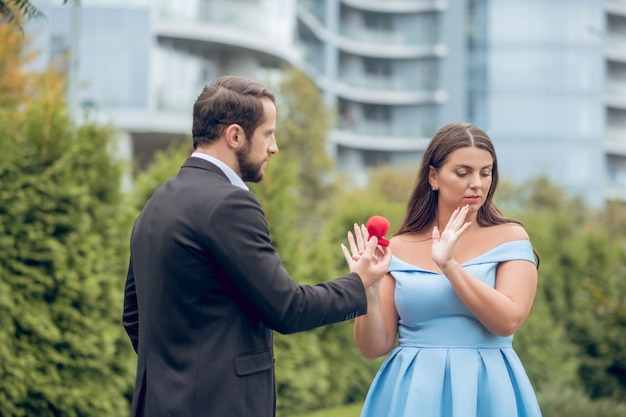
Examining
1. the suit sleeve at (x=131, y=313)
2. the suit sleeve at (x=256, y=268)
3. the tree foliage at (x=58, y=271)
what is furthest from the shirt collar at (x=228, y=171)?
the tree foliage at (x=58, y=271)

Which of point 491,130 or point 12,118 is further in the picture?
point 491,130

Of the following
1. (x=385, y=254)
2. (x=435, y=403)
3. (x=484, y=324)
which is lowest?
(x=435, y=403)

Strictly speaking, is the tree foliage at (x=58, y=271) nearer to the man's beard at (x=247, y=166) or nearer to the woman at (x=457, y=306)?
the woman at (x=457, y=306)

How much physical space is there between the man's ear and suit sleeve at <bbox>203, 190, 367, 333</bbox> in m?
A: 0.19

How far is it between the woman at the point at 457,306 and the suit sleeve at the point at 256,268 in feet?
2.29

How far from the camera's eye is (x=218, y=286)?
3107mm

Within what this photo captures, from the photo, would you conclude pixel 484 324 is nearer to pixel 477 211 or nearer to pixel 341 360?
pixel 477 211

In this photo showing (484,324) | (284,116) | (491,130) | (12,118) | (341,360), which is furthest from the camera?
(491,130)

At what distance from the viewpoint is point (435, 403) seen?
13.0ft

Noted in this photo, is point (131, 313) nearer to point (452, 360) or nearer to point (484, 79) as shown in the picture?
point (452, 360)

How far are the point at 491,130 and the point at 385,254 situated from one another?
52.4m

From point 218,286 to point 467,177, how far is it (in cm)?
139

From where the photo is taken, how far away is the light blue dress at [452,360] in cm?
391

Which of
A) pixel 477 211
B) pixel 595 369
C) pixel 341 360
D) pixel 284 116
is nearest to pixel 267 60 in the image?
pixel 284 116
